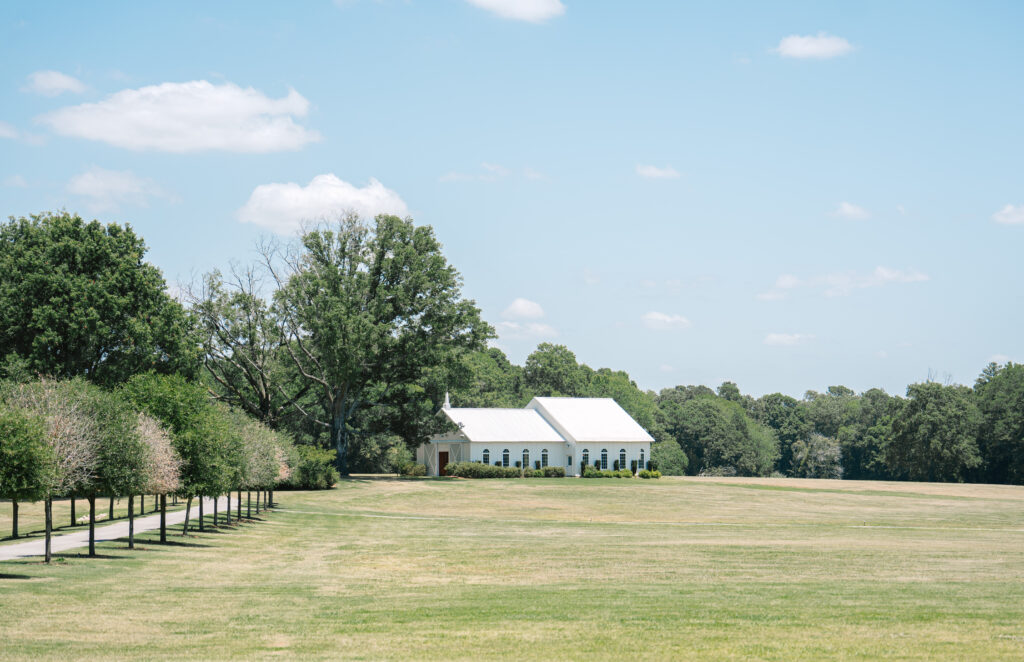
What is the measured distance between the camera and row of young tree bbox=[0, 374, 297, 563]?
20484mm

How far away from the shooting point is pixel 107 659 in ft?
45.5

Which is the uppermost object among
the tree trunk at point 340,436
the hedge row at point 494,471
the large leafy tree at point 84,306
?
the large leafy tree at point 84,306

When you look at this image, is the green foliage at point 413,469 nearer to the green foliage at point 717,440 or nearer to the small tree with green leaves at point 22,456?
the green foliage at point 717,440

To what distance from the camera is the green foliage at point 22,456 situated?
19.9m

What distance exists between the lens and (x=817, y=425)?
141750 millimetres

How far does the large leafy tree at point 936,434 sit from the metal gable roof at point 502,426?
4046 centimetres

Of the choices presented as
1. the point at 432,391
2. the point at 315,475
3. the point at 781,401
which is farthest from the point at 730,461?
the point at 315,475

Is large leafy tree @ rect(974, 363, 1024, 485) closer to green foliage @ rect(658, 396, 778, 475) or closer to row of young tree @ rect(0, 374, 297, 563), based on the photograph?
green foliage @ rect(658, 396, 778, 475)

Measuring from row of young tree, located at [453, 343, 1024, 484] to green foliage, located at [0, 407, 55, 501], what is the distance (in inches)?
2239

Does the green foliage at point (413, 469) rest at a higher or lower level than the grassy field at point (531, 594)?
lower

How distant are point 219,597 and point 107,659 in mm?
6482

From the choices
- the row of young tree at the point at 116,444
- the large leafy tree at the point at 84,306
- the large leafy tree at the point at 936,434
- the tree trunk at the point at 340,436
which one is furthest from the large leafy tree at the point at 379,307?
the large leafy tree at the point at 936,434

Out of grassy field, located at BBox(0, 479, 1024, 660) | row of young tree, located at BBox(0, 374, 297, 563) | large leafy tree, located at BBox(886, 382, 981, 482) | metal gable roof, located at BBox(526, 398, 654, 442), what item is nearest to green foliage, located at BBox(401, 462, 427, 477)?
metal gable roof, located at BBox(526, 398, 654, 442)

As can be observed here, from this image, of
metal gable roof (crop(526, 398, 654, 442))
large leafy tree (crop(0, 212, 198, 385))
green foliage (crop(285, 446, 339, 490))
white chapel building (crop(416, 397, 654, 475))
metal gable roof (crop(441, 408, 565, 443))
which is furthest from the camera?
metal gable roof (crop(526, 398, 654, 442))
